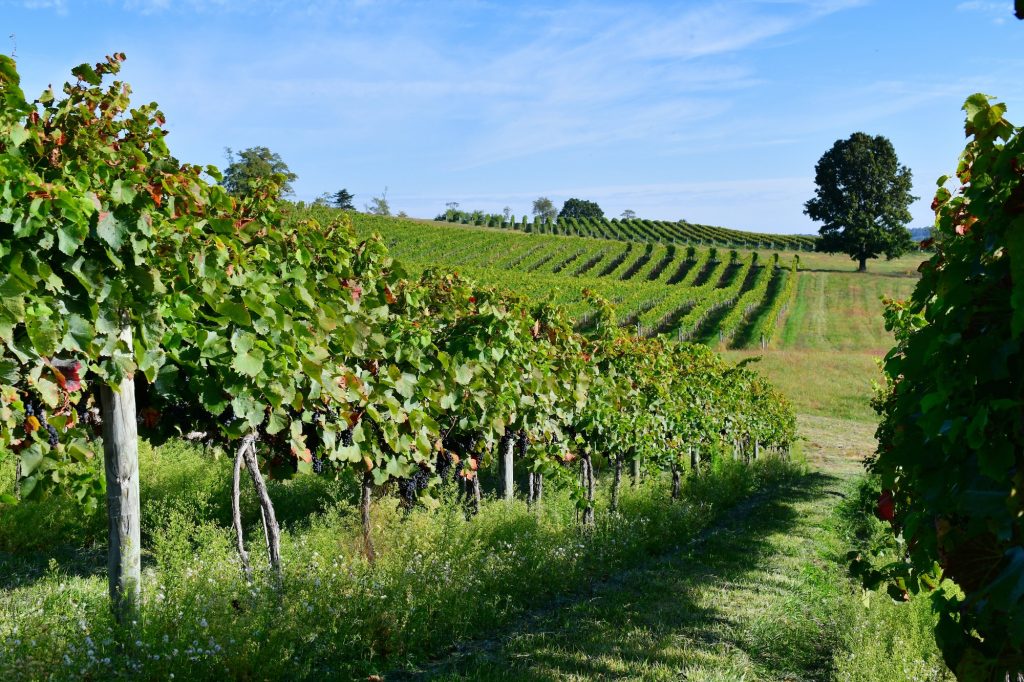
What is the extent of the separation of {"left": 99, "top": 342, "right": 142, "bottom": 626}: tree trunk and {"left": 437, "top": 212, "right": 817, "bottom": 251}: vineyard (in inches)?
3358

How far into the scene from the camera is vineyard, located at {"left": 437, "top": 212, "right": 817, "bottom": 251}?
92.1 m

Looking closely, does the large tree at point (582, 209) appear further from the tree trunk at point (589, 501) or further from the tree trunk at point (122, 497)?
the tree trunk at point (122, 497)

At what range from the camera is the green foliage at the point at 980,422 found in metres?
2.14

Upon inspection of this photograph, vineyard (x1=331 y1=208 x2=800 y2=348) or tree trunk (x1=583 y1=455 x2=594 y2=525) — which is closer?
tree trunk (x1=583 y1=455 x2=594 y2=525)

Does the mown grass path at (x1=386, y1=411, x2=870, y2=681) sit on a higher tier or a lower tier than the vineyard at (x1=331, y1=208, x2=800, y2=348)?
lower

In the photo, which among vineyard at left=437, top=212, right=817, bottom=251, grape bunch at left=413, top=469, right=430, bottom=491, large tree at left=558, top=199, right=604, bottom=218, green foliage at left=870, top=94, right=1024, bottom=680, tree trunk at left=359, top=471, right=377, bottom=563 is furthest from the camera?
large tree at left=558, top=199, right=604, bottom=218

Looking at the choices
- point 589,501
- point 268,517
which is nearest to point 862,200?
point 589,501

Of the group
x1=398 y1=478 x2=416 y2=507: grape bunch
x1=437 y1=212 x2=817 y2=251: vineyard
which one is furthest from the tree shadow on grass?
x1=437 y1=212 x2=817 y2=251: vineyard

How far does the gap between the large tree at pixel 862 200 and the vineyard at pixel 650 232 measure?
60.3 feet

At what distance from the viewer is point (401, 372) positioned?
238 inches

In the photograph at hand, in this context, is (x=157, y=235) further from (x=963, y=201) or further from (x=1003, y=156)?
(x=963, y=201)

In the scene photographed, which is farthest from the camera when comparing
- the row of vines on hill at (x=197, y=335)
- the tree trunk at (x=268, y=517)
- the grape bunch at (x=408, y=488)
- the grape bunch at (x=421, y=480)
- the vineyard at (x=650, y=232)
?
the vineyard at (x=650, y=232)

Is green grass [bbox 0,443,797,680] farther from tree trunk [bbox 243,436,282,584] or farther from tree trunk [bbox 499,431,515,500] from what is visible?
tree trunk [bbox 499,431,515,500]

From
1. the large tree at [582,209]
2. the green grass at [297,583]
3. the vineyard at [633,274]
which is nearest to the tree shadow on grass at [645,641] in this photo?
the green grass at [297,583]
